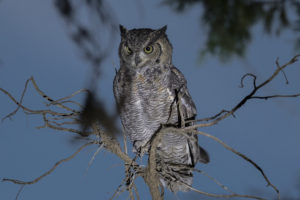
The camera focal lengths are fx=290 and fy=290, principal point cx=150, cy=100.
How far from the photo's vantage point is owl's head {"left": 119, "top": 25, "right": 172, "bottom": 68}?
3.68 feet

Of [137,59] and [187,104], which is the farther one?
[187,104]

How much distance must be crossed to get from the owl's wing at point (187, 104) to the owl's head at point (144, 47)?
3.0 inches

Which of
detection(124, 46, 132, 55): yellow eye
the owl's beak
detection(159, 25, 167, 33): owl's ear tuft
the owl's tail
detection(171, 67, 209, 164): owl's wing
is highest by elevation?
detection(159, 25, 167, 33): owl's ear tuft

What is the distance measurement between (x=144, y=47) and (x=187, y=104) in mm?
344

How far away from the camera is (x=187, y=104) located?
4.30 feet

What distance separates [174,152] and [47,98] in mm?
669

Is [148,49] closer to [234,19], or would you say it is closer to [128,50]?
[128,50]

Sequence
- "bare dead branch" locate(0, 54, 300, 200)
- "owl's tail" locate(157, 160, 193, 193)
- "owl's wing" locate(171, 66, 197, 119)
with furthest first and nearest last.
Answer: "owl's wing" locate(171, 66, 197, 119), "owl's tail" locate(157, 160, 193, 193), "bare dead branch" locate(0, 54, 300, 200)

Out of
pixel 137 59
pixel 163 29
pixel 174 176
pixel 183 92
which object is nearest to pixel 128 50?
pixel 137 59

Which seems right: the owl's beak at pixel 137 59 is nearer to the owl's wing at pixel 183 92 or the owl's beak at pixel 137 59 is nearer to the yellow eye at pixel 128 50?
the yellow eye at pixel 128 50

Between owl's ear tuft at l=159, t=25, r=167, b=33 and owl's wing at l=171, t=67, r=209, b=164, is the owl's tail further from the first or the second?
owl's ear tuft at l=159, t=25, r=167, b=33

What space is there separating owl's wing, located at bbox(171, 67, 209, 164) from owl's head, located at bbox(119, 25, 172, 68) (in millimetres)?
76

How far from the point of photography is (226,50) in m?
1.04

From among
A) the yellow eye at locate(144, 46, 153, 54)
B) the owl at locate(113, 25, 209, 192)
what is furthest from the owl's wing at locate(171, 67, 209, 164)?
the yellow eye at locate(144, 46, 153, 54)
